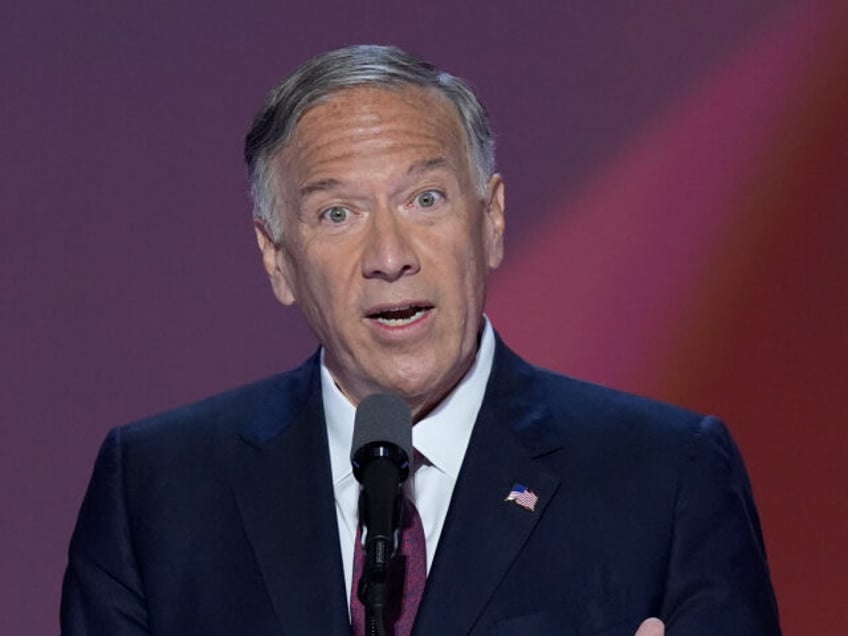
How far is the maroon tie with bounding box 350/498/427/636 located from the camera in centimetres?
278

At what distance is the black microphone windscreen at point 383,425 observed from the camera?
7.72 ft

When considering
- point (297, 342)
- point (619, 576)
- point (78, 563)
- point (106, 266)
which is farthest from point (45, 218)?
point (619, 576)

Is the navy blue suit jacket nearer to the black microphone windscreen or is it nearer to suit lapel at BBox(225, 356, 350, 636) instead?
suit lapel at BBox(225, 356, 350, 636)

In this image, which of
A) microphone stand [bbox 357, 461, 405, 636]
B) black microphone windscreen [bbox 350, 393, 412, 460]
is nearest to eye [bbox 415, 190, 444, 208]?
black microphone windscreen [bbox 350, 393, 412, 460]

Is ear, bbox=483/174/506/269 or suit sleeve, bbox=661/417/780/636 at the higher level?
ear, bbox=483/174/506/269

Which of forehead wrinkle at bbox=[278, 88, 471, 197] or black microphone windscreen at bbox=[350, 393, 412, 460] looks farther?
forehead wrinkle at bbox=[278, 88, 471, 197]

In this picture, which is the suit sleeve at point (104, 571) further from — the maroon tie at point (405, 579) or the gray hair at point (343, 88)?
the gray hair at point (343, 88)

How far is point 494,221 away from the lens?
3.08 metres

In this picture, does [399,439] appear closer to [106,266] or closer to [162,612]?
[162,612]

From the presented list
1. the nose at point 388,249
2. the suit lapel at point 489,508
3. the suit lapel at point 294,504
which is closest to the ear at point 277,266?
the suit lapel at point 294,504

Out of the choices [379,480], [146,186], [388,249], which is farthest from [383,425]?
[146,186]

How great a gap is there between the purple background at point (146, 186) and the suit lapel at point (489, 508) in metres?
1.03

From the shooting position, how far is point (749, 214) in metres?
3.90

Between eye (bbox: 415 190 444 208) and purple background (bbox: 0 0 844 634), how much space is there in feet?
3.56
